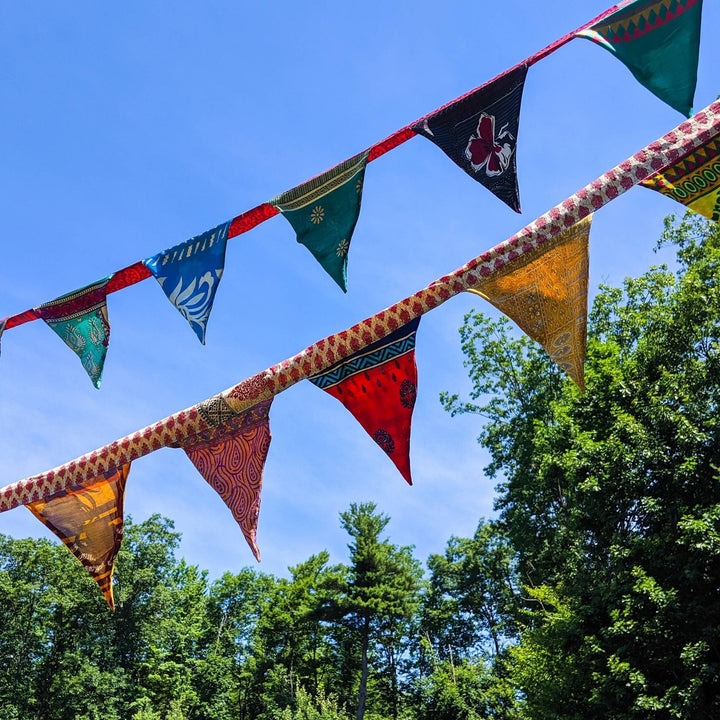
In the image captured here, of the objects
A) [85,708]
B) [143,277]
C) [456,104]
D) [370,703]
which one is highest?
[85,708]

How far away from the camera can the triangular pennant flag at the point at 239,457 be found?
175 inches

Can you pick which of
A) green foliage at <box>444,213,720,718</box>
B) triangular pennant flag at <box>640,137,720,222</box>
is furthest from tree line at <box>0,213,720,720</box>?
triangular pennant flag at <box>640,137,720,222</box>

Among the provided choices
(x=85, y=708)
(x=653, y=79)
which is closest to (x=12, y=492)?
(x=653, y=79)

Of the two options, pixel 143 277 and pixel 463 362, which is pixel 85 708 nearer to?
pixel 463 362

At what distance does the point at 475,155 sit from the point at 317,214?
1148 mm

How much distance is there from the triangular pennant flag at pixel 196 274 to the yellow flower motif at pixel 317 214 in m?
0.71

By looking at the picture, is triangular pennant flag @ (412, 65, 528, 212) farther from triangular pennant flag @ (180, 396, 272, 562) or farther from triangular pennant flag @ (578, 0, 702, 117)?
triangular pennant flag @ (180, 396, 272, 562)

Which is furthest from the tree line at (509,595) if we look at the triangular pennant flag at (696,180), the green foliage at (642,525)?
the triangular pennant flag at (696,180)

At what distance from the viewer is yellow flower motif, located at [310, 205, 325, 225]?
192 inches

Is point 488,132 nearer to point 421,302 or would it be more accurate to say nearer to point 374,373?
point 421,302

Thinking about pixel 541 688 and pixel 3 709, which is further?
pixel 3 709

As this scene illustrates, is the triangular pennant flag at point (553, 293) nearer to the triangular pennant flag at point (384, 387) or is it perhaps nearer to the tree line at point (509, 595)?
the triangular pennant flag at point (384, 387)

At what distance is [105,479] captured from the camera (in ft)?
16.1

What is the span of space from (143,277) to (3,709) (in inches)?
1173
